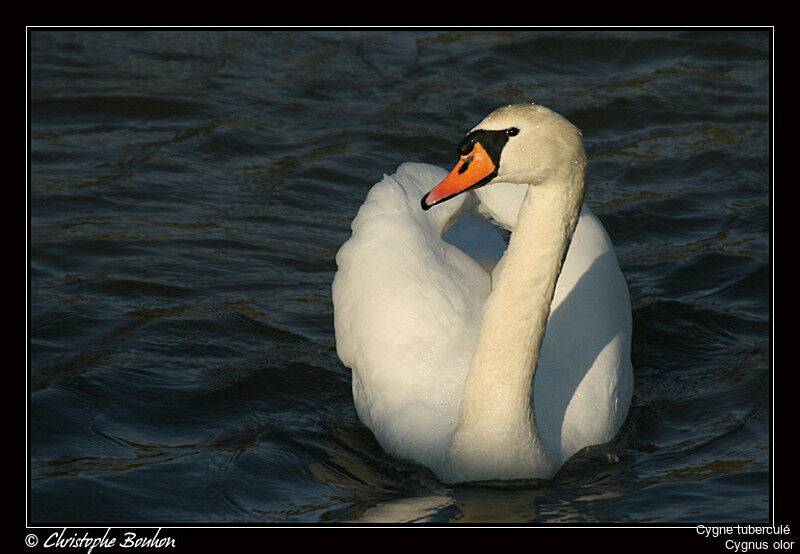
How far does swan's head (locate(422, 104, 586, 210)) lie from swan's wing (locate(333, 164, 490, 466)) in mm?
1296

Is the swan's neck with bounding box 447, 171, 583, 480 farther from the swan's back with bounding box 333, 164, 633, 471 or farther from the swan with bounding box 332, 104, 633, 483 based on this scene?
the swan's back with bounding box 333, 164, 633, 471

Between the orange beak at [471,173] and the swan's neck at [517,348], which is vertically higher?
the orange beak at [471,173]

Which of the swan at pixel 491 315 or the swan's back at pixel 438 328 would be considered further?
the swan's back at pixel 438 328

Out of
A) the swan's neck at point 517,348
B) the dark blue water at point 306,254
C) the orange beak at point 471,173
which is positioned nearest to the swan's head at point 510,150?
the orange beak at point 471,173

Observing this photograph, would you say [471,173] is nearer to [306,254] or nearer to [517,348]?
[517,348]

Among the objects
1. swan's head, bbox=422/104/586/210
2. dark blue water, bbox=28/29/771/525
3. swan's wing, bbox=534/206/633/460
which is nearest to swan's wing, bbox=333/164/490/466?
dark blue water, bbox=28/29/771/525

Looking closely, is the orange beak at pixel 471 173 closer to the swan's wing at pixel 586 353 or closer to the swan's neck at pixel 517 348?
the swan's neck at pixel 517 348

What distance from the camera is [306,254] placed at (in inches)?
343

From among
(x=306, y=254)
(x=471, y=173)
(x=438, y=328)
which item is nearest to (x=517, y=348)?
(x=438, y=328)

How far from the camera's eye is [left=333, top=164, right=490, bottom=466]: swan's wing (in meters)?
5.94

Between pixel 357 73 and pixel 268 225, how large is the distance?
3174mm

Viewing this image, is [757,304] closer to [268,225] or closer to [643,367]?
[643,367]

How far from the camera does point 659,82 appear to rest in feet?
39.9

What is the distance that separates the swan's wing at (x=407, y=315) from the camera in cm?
594
